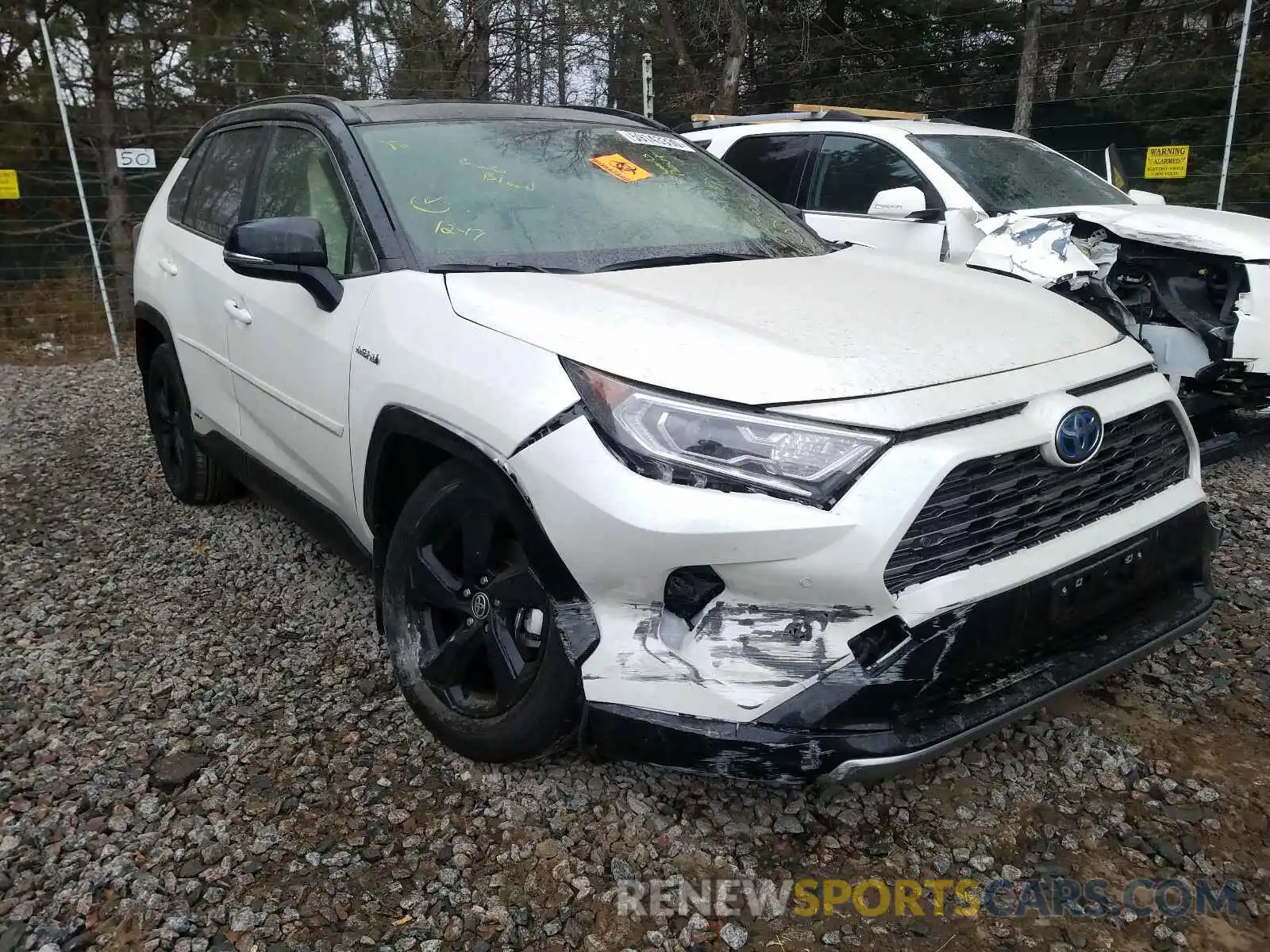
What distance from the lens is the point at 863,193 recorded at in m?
5.80

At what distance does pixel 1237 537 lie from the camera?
3.85m

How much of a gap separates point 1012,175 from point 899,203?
1144 millimetres

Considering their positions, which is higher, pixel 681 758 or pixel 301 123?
pixel 301 123

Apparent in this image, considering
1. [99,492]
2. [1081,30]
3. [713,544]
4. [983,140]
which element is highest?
[1081,30]

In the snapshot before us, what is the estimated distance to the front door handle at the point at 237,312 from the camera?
10.5 feet

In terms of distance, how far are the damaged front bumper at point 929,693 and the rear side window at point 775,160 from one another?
14.2 feet

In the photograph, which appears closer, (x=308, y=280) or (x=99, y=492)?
(x=308, y=280)

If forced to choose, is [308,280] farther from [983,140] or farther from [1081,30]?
[1081,30]

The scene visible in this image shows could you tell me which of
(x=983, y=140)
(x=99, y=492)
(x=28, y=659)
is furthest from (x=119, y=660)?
(x=983, y=140)

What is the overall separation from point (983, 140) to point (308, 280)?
4652 mm

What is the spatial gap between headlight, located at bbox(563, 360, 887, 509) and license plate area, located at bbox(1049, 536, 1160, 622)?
59 centimetres

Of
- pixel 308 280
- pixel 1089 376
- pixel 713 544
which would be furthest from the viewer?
pixel 308 280

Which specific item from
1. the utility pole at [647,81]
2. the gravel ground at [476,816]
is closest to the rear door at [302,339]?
the gravel ground at [476,816]

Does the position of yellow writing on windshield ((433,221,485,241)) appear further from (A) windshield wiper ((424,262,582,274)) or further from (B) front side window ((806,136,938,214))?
(B) front side window ((806,136,938,214))
